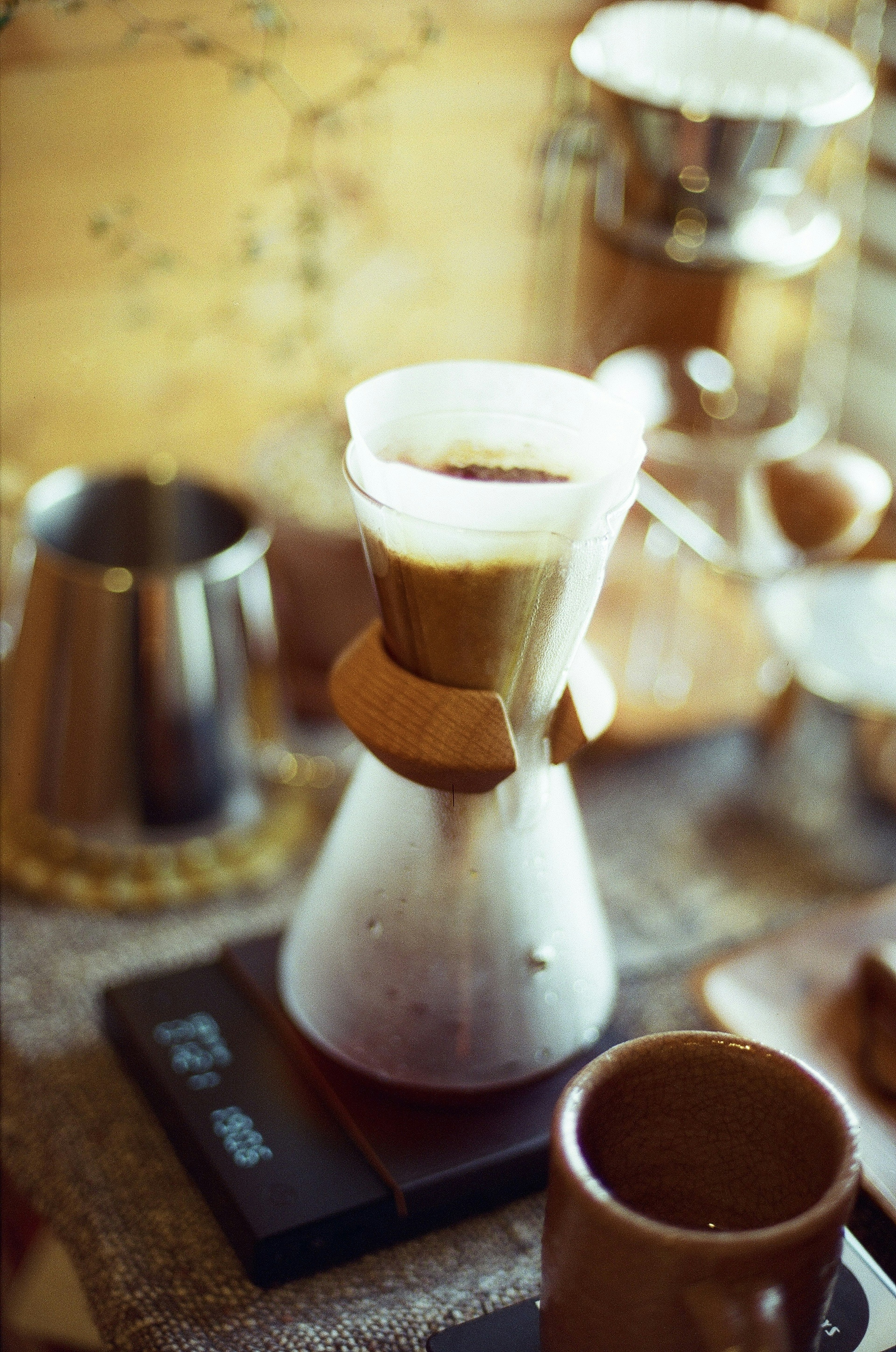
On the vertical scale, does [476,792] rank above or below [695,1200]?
above

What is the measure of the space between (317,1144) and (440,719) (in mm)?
213

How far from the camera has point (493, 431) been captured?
1.77ft

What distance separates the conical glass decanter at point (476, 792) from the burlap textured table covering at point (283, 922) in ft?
0.30

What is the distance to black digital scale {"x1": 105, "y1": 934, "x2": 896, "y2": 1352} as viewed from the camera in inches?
21.1

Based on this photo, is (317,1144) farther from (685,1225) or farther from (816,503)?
(816,503)

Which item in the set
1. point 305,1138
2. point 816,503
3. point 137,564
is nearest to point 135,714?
point 137,564

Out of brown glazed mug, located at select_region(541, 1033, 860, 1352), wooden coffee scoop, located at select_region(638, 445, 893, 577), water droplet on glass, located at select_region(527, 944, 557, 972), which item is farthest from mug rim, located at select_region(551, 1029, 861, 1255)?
wooden coffee scoop, located at select_region(638, 445, 893, 577)

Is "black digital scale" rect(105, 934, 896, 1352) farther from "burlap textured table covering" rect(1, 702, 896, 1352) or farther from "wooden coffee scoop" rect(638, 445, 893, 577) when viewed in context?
"wooden coffee scoop" rect(638, 445, 893, 577)

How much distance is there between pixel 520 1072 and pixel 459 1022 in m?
0.04

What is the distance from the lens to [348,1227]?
1.79 feet

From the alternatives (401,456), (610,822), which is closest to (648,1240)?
(401,456)

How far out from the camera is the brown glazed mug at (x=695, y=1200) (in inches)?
15.1

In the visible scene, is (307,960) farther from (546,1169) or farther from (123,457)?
(123,457)

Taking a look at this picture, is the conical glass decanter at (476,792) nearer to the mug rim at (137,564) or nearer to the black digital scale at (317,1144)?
the black digital scale at (317,1144)
